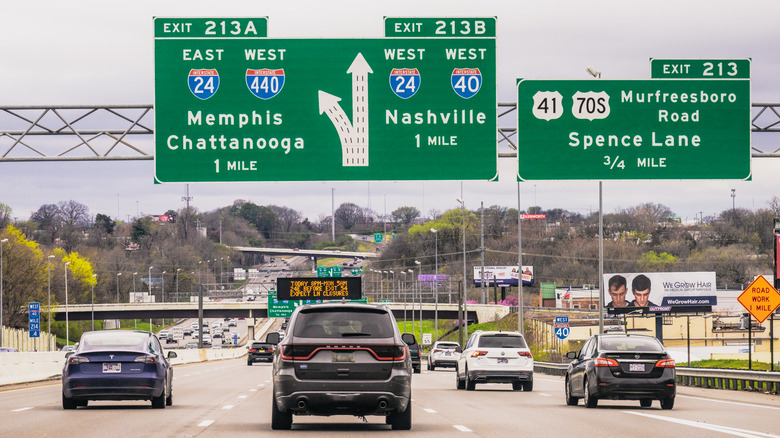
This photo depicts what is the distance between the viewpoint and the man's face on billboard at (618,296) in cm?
10769

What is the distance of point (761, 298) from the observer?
33969mm

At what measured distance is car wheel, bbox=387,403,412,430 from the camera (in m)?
17.0

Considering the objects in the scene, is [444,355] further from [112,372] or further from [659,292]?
[659,292]

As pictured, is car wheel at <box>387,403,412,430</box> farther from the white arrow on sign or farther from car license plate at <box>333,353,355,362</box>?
the white arrow on sign

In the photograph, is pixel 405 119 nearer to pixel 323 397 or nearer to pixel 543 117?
pixel 543 117

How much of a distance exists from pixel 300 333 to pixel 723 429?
262 inches

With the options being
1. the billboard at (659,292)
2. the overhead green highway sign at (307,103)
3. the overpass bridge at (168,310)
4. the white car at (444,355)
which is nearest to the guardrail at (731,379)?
the overhead green highway sign at (307,103)

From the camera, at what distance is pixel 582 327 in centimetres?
10444

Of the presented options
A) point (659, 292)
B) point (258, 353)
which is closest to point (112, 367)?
point (258, 353)

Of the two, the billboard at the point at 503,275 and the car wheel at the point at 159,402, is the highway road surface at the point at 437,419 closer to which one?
the car wheel at the point at 159,402

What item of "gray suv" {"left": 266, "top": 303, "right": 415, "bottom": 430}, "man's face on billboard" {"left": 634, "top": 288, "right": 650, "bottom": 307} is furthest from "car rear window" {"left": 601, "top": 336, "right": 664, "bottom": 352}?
"man's face on billboard" {"left": 634, "top": 288, "right": 650, "bottom": 307}

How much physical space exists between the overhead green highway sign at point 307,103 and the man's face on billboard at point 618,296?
8118cm

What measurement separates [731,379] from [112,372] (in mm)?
20306

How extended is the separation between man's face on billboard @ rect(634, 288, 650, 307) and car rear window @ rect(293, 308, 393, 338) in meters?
95.0
